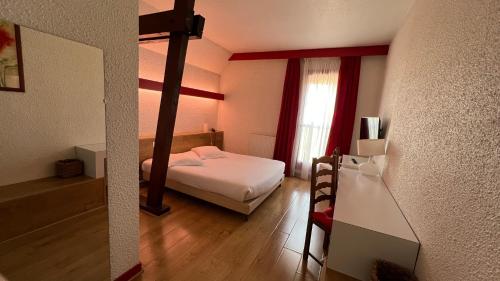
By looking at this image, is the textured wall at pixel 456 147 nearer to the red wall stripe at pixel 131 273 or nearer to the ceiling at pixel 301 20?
the ceiling at pixel 301 20

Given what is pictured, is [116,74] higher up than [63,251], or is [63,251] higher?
[116,74]

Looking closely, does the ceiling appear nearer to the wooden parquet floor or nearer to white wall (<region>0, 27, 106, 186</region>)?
white wall (<region>0, 27, 106, 186</region>)

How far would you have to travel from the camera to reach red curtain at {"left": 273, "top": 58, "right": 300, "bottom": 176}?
418 cm

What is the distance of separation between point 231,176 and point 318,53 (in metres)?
2.86

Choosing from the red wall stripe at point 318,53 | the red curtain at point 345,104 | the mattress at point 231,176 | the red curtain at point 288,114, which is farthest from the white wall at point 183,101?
the red curtain at point 345,104

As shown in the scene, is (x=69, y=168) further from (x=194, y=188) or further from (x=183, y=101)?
(x=183, y=101)

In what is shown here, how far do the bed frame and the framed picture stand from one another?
212cm

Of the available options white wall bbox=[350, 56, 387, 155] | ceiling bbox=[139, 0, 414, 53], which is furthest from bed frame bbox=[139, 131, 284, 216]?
white wall bbox=[350, 56, 387, 155]

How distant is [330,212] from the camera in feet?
6.23

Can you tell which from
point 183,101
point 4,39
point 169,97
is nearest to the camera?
point 4,39

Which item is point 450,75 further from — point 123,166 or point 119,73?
point 123,166

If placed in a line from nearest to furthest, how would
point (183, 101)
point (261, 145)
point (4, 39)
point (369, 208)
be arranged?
point (4, 39) < point (369, 208) < point (183, 101) < point (261, 145)

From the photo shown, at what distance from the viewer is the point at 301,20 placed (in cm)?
271

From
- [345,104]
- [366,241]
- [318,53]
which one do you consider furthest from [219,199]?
[318,53]
